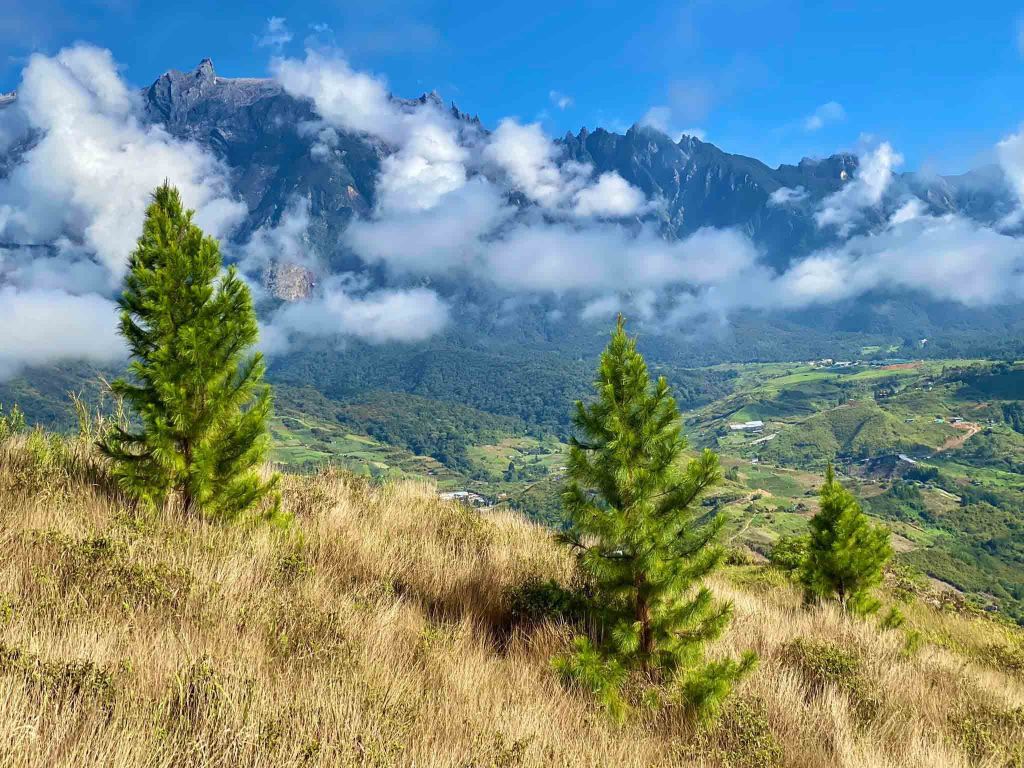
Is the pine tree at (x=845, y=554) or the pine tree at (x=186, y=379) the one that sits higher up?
the pine tree at (x=186, y=379)

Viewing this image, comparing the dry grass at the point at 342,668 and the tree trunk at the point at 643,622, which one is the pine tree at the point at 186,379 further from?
the tree trunk at the point at 643,622

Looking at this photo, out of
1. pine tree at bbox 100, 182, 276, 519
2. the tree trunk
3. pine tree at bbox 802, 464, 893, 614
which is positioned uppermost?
pine tree at bbox 100, 182, 276, 519

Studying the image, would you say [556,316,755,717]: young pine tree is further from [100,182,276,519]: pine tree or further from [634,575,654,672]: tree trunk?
[100,182,276,519]: pine tree

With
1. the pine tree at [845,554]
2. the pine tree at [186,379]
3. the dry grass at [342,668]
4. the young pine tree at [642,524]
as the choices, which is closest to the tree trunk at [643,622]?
the young pine tree at [642,524]

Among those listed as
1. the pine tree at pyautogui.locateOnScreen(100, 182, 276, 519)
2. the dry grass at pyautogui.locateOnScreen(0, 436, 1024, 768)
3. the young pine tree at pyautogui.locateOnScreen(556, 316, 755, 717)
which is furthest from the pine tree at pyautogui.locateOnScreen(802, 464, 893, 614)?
the pine tree at pyautogui.locateOnScreen(100, 182, 276, 519)

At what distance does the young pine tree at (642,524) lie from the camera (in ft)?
15.9

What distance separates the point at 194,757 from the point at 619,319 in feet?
14.3

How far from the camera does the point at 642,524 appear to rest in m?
4.83

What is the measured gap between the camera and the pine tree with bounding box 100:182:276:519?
6.65 metres

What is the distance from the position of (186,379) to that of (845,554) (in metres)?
14.2

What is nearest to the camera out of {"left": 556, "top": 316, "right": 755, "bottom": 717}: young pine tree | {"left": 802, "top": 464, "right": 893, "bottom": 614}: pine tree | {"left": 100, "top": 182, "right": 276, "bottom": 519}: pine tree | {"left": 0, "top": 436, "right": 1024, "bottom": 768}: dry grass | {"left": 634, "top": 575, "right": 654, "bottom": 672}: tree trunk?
{"left": 0, "top": 436, "right": 1024, "bottom": 768}: dry grass

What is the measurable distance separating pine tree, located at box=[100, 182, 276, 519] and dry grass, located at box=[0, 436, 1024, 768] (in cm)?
63

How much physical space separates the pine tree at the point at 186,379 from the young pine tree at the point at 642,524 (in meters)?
4.23

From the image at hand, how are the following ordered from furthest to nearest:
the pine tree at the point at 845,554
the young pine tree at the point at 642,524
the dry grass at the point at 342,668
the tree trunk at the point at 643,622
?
the pine tree at the point at 845,554, the tree trunk at the point at 643,622, the young pine tree at the point at 642,524, the dry grass at the point at 342,668
